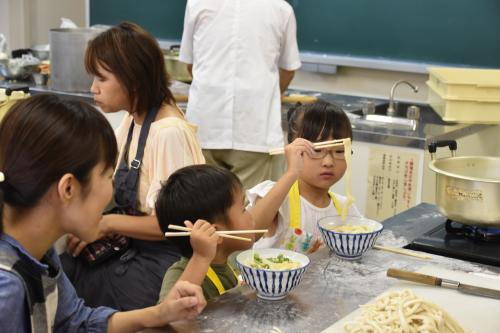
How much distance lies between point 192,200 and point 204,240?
221 mm

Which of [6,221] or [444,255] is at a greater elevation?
[6,221]

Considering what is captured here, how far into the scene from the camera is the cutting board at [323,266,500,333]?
5.21ft

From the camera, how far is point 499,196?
2.04m

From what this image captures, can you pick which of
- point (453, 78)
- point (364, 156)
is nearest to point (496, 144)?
point (453, 78)

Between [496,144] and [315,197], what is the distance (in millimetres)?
1926

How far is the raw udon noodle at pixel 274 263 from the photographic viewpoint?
5.67 ft

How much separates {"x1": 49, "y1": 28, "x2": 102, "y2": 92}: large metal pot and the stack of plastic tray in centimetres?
175

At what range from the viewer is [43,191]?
1.42 meters

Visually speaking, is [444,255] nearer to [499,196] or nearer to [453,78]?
[499,196]

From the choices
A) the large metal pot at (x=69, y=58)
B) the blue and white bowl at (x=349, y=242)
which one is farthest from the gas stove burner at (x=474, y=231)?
the large metal pot at (x=69, y=58)

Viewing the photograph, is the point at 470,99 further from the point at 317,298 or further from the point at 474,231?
the point at 317,298

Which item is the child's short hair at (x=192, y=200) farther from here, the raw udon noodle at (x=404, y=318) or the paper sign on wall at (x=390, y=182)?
the paper sign on wall at (x=390, y=182)

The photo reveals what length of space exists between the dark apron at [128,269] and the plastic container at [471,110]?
1.65m

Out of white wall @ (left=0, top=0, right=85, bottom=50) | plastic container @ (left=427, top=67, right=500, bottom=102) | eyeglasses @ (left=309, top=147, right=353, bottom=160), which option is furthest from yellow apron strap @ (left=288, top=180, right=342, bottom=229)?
white wall @ (left=0, top=0, right=85, bottom=50)
